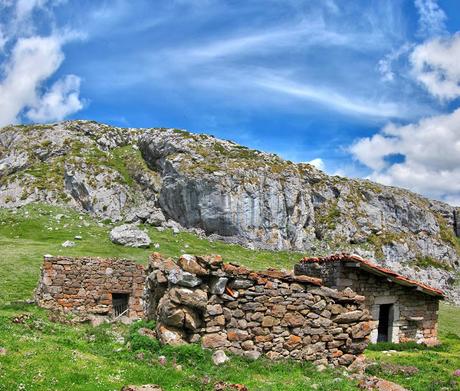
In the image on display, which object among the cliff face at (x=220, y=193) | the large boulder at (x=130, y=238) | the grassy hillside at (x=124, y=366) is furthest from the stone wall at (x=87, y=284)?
the cliff face at (x=220, y=193)

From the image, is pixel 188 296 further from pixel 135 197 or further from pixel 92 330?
pixel 135 197

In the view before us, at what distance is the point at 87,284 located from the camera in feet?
76.0

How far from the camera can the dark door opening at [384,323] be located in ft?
85.1

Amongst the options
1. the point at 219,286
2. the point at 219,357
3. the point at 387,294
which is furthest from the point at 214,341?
the point at 387,294

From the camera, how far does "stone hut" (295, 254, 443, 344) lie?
79.4 ft

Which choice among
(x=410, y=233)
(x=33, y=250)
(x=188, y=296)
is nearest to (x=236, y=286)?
(x=188, y=296)

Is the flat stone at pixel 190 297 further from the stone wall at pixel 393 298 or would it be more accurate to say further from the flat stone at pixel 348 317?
the stone wall at pixel 393 298

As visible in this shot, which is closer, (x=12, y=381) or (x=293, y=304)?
(x=12, y=381)

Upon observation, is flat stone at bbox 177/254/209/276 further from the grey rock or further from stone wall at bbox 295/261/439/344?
stone wall at bbox 295/261/439/344

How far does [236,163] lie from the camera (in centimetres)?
8781

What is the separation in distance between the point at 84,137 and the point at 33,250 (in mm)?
82300

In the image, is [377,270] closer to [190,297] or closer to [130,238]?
[190,297]

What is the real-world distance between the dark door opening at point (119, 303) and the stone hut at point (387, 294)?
34.4ft

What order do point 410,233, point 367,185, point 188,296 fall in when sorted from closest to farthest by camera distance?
point 188,296
point 410,233
point 367,185
